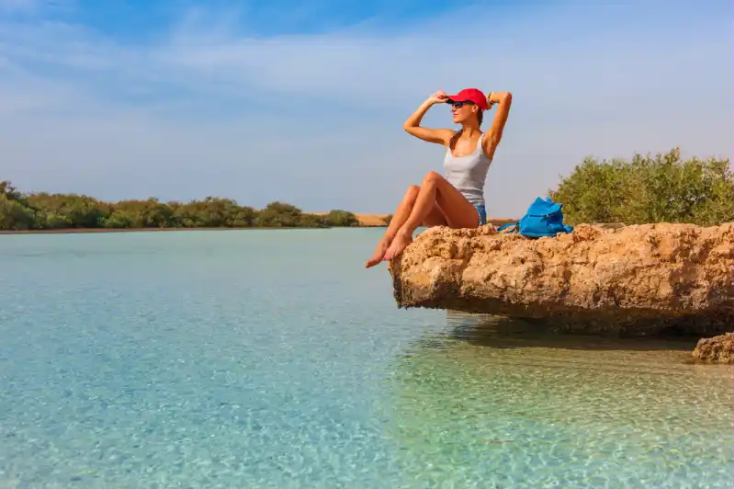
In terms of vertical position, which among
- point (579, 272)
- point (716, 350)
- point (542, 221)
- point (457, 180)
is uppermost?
point (457, 180)

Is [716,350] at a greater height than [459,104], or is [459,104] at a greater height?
[459,104]

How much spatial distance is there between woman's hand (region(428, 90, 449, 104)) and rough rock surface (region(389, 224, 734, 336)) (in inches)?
58.9

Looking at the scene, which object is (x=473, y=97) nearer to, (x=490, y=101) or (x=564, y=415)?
(x=490, y=101)

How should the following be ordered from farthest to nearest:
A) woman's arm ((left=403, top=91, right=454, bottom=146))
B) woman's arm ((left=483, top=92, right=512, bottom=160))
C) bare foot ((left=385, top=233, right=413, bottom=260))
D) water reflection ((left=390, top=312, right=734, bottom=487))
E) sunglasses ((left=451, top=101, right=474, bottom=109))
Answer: woman's arm ((left=403, top=91, right=454, bottom=146)) < sunglasses ((left=451, top=101, right=474, bottom=109)) < woman's arm ((left=483, top=92, right=512, bottom=160)) < bare foot ((left=385, top=233, right=413, bottom=260)) < water reflection ((left=390, top=312, right=734, bottom=487))

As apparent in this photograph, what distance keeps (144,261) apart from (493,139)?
17.4 metres

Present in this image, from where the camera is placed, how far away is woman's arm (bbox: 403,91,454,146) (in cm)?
763

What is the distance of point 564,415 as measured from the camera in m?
5.09

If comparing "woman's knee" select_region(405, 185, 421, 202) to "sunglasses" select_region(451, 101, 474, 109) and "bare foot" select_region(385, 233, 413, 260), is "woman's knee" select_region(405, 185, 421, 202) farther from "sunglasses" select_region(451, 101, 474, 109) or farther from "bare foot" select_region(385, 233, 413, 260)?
"sunglasses" select_region(451, 101, 474, 109)

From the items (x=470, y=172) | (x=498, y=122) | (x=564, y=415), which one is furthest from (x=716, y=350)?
(x=498, y=122)

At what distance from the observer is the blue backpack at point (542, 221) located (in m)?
7.41

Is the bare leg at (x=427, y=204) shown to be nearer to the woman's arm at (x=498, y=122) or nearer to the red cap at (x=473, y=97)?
the woman's arm at (x=498, y=122)

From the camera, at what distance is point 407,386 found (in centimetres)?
601

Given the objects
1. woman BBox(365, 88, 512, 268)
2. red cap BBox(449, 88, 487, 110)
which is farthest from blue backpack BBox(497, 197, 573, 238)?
red cap BBox(449, 88, 487, 110)

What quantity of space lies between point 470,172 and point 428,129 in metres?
0.91
